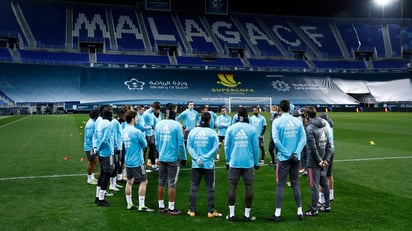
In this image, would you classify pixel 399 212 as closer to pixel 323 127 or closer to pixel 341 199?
pixel 341 199

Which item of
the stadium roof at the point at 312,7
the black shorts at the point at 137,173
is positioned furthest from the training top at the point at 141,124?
the stadium roof at the point at 312,7

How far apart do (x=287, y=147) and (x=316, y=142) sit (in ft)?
2.47

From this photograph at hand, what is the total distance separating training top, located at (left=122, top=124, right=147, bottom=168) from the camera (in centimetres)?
810

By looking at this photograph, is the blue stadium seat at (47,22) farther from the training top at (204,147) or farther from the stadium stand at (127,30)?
the training top at (204,147)

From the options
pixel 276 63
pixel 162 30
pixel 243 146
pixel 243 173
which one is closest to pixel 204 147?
pixel 243 146

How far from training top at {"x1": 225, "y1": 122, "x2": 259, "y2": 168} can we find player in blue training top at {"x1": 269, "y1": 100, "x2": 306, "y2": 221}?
47 centimetres

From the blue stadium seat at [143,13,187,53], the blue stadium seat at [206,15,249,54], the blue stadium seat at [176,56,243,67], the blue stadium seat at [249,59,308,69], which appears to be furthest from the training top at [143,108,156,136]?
the blue stadium seat at [206,15,249,54]

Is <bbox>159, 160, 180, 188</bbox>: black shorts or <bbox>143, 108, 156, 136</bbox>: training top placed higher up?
<bbox>143, 108, 156, 136</bbox>: training top

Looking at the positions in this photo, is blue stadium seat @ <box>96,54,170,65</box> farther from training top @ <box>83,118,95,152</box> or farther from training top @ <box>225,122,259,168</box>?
training top @ <box>225,122,259,168</box>

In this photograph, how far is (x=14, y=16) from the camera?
5750cm

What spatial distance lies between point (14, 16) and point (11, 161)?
51.3 metres

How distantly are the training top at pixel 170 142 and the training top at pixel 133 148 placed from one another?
1.52ft

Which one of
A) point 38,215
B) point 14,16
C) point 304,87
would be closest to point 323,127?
point 38,215

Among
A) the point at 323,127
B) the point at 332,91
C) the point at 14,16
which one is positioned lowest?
the point at 323,127
